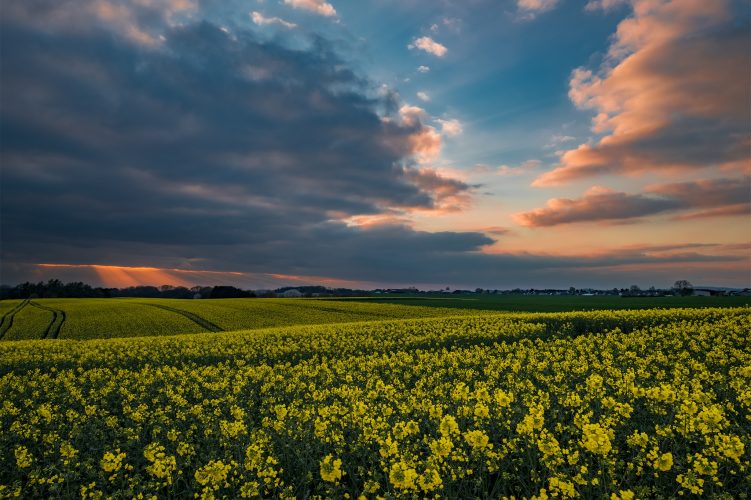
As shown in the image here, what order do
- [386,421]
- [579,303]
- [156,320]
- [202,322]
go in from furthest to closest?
[579,303]
[202,322]
[156,320]
[386,421]

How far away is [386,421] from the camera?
8.41 metres

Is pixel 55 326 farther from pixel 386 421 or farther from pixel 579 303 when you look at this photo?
pixel 579 303

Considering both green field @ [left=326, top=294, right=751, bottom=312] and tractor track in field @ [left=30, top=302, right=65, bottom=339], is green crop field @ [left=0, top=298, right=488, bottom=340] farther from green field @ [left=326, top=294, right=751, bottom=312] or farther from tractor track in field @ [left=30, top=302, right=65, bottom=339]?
green field @ [left=326, top=294, right=751, bottom=312]

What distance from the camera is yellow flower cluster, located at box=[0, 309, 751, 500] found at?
659 cm

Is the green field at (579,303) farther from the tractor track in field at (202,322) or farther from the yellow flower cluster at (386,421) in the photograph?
the yellow flower cluster at (386,421)

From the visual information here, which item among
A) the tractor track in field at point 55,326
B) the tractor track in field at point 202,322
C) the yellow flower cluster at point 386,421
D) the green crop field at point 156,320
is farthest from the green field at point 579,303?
the tractor track in field at point 55,326

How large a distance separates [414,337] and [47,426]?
17.5m

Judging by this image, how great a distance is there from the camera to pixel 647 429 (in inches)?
332

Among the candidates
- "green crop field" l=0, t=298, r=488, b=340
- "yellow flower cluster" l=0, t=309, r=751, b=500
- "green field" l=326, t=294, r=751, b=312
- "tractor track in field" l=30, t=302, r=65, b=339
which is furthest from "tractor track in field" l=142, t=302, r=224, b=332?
"green field" l=326, t=294, r=751, b=312

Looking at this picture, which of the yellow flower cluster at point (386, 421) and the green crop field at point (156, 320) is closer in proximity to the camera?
the yellow flower cluster at point (386, 421)

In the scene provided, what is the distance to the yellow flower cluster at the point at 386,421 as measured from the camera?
259 inches

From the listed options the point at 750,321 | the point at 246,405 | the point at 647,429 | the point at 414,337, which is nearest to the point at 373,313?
the point at 414,337

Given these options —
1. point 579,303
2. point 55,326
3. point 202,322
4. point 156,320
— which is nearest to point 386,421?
point 202,322

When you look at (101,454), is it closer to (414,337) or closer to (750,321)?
(414,337)
